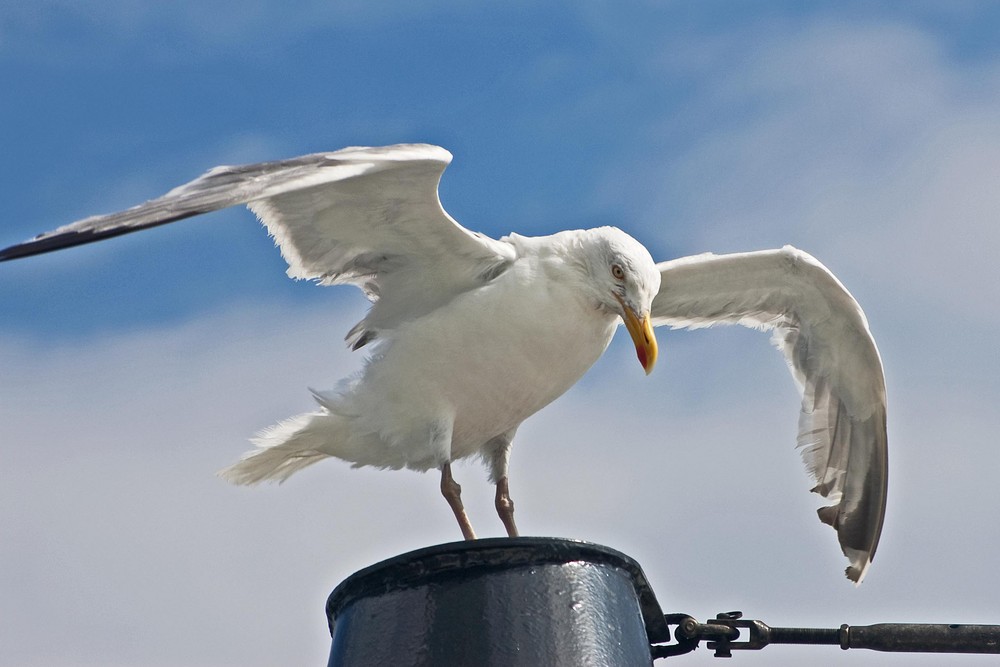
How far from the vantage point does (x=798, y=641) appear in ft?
13.9

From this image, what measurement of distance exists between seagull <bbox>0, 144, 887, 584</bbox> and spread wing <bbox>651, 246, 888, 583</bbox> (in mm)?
44

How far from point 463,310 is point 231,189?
1.36m

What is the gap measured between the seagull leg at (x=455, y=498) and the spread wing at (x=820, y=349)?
189 cm

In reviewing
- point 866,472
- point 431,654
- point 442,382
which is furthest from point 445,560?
point 866,472

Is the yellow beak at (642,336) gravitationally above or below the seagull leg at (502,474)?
above

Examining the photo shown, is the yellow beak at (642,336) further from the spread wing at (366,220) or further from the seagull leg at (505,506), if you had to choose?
the seagull leg at (505,506)

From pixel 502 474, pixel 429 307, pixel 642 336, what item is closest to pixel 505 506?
pixel 502 474

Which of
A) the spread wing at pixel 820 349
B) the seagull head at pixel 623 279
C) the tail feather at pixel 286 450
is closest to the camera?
the seagull head at pixel 623 279

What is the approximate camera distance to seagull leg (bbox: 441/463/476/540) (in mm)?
7273

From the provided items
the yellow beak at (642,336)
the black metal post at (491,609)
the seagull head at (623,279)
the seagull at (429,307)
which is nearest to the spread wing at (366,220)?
the seagull at (429,307)

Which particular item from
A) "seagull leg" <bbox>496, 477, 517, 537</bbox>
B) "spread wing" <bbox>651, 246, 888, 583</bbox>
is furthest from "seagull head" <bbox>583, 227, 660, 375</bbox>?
"seagull leg" <bbox>496, 477, 517, 537</bbox>

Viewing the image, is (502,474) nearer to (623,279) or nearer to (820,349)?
(623,279)

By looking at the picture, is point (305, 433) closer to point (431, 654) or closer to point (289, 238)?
point (289, 238)

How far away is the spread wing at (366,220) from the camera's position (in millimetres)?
6285
